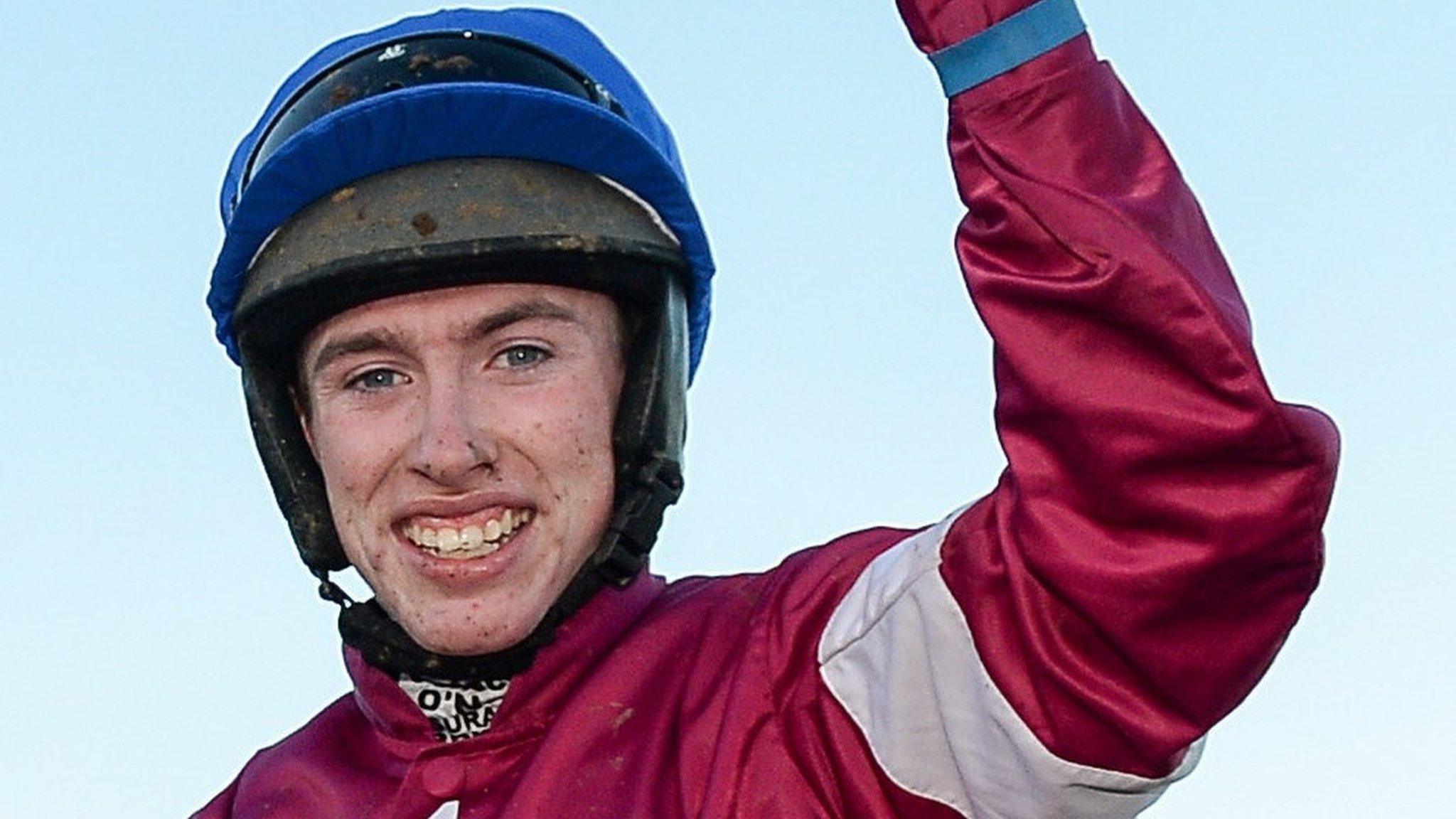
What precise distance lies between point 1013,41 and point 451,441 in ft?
4.10

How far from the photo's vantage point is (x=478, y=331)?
4285 mm

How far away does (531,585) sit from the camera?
4.29 metres

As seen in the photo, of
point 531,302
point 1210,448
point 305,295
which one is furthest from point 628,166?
point 1210,448

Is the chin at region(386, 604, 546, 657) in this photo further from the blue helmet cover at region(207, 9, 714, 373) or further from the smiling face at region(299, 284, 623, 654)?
the blue helmet cover at region(207, 9, 714, 373)

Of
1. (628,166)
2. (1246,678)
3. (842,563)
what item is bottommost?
(1246,678)

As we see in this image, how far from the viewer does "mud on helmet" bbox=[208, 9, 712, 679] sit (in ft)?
14.2

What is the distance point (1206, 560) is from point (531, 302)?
58.9 inches

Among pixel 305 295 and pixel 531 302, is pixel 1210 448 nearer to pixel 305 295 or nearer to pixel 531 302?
pixel 531 302

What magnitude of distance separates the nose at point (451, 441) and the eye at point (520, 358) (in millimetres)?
105

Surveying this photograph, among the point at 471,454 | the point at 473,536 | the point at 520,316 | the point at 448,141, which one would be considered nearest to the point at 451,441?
the point at 471,454

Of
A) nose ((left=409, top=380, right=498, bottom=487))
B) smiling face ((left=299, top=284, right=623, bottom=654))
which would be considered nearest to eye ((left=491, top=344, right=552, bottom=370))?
smiling face ((left=299, top=284, right=623, bottom=654))

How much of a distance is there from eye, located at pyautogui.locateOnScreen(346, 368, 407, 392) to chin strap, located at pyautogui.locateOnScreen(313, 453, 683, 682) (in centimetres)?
41

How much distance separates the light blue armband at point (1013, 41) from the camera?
3414 millimetres

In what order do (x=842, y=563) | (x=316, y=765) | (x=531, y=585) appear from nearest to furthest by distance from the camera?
(x=842, y=563)
(x=531, y=585)
(x=316, y=765)
